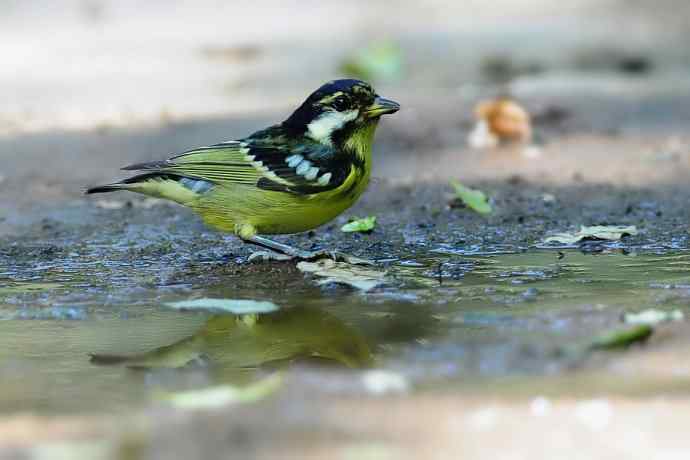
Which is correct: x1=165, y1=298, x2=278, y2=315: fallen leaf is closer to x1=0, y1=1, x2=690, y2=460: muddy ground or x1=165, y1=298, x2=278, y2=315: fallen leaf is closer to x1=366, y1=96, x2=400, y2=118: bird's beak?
x1=0, y1=1, x2=690, y2=460: muddy ground

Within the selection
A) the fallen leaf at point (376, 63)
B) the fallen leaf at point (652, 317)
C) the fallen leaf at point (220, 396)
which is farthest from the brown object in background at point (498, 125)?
the fallen leaf at point (220, 396)

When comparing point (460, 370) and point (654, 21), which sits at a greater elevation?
point (654, 21)

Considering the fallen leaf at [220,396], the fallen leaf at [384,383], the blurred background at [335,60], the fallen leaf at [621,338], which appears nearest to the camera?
the fallen leaf at [220,396]

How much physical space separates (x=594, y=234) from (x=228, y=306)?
2428mm

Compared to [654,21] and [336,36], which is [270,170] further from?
[654,21]

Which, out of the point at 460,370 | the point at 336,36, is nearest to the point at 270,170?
the point at 460,370

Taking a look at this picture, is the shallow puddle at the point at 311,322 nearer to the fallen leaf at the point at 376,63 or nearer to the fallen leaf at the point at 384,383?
the fallen leaf at the point at 384,383

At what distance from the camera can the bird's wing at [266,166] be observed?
6.26 metres

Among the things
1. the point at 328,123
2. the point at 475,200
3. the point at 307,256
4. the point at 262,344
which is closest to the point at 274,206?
the point at 307,256

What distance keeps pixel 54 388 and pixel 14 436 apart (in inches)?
23.7

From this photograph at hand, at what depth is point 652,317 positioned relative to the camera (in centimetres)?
484

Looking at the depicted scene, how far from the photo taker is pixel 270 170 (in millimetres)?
6430

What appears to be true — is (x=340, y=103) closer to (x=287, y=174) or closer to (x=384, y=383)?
(x=287, y=174)

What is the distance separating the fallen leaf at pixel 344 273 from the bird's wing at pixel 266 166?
1.26 ft
